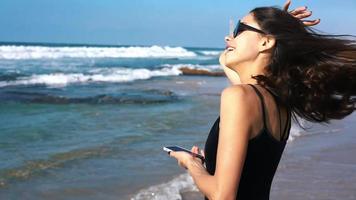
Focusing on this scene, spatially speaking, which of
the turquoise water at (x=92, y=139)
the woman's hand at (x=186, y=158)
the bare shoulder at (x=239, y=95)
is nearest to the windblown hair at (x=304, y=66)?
the bare shoulder at (x=239, y=95)

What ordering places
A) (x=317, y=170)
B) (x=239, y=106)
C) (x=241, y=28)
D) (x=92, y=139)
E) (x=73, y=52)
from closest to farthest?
(x=239, y=106) < (x=241, y=28) < (x=317, y=170) < (x=92, y=139) < (x=73, y=52)

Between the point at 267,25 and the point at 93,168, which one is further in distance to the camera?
the point at 93,168

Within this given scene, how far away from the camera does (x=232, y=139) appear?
1925 millimetres

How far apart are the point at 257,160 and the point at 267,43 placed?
1.48ft

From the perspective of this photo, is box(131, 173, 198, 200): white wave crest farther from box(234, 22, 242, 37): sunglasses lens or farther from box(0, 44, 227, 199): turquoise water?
box(234, 22, 242, 37): sunglasses lens

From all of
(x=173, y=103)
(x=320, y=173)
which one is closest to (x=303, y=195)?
(x=320, y=173)

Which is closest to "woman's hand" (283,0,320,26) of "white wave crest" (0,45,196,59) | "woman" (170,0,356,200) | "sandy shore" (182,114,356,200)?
"woman" (170,0,356,200)

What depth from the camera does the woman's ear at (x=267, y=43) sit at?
A: 2.12m

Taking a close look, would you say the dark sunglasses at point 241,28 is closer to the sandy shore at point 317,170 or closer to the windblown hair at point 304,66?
the windblown hair at point 304,66

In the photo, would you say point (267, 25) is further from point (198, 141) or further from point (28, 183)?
point (198, 141)

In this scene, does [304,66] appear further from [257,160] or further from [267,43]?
[257,160]

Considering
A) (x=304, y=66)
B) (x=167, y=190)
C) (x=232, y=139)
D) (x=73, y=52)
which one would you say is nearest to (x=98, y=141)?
(x=167, y=190)

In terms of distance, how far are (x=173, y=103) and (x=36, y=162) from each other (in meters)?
7.75

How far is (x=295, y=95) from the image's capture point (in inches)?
84.1
